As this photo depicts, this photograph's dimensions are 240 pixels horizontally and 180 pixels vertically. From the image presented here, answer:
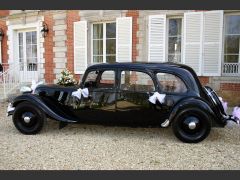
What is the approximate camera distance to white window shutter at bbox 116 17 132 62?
8953 millimetres

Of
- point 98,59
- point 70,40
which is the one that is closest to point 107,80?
point 98,59

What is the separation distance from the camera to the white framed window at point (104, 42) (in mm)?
9570

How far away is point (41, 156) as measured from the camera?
162 inches

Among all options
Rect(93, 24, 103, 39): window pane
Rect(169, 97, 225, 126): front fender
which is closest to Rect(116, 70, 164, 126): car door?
Rect(169, 97, 225, 126): front fender

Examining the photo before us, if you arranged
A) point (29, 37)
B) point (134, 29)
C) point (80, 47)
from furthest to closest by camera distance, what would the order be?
point (29, 37)
point (80, 47)
point (134, 29)

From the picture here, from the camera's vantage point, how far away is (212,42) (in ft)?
25.9

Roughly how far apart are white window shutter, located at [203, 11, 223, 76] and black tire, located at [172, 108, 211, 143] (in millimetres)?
3729

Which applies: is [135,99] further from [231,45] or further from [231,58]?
[231,45]

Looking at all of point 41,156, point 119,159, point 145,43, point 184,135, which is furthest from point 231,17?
point 41,156

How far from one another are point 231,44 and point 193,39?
43.4 inches

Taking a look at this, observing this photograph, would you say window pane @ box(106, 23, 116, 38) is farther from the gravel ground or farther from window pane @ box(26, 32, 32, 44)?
the gravel ground

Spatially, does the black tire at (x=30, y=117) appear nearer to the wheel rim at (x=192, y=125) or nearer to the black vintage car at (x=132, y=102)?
the black vintage car at (x=132, y=102)

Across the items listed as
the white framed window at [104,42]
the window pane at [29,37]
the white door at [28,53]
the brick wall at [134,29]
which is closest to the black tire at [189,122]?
the brick wall at [134,29]

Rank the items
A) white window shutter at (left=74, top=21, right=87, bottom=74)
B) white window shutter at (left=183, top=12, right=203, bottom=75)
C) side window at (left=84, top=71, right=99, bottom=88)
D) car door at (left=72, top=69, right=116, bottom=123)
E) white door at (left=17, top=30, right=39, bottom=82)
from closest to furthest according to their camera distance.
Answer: car door at (left=72, top=69, right=116, bottom=123)
side window at (left=84, top=71, right=99, bottom=88)
white window shutter at (left=183, top=12, right=203, bottom=75)
white window shutter at (left=74, top=21, right=87, bottom=74)
white door at (left=17, top=30, right=39, bottom=82)
